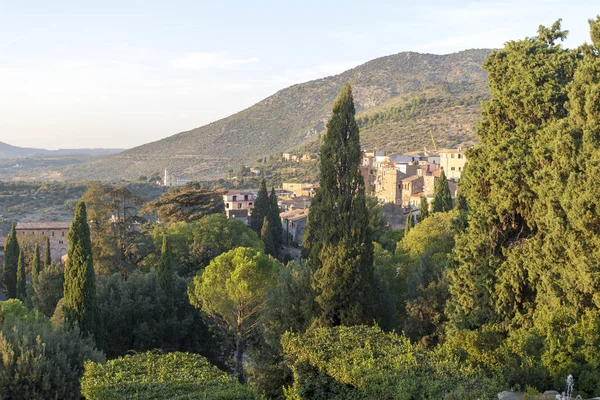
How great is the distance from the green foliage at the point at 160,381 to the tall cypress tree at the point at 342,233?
4723 millimetres

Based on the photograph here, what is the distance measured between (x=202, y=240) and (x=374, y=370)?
24.3 m

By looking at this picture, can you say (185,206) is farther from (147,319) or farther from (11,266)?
(147,319)

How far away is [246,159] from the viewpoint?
441 ft

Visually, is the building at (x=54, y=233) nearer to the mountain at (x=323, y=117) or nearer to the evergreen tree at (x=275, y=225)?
the evergreen tree at (x=275, y=225)

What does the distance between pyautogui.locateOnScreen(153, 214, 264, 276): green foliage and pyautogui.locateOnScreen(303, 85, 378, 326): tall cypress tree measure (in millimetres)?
16435

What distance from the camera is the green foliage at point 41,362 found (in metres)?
11.9

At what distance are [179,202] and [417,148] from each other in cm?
6201

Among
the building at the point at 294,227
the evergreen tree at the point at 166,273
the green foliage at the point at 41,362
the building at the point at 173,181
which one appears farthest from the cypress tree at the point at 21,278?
the building at the point at 173,181

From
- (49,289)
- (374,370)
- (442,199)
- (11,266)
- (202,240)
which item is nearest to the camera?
(374,370)

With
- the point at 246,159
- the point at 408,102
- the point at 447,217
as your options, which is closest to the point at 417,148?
the point at 408,102

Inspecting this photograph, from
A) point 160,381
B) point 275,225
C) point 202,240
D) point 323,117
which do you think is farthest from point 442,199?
point 323,117

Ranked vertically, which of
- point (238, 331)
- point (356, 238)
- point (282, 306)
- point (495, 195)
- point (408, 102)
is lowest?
point (238, 331)

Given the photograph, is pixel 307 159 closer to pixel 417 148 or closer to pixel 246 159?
pixel 417 148

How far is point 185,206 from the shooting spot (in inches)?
1658
